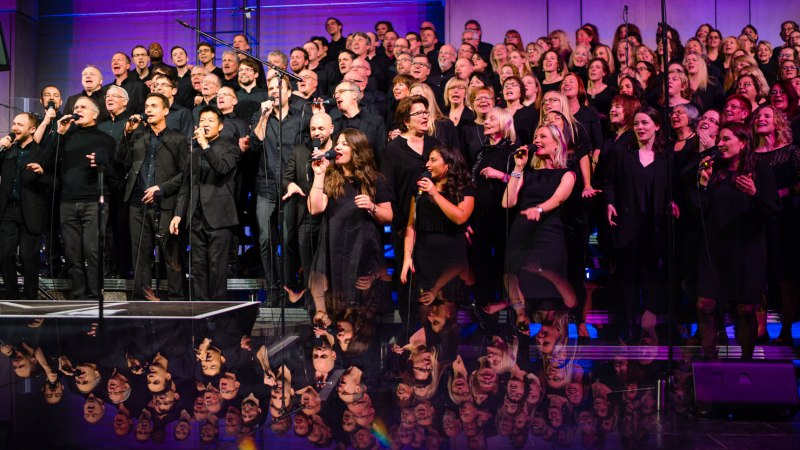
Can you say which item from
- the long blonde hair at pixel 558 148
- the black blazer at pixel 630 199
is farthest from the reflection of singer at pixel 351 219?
the black blazer at pixel 630 199

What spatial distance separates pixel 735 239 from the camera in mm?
4465

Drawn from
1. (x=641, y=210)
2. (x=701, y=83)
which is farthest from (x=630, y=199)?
(x=701, y=83)

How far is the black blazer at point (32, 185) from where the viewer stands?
19.8 ft

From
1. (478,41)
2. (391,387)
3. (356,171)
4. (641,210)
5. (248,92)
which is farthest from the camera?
(478,41)

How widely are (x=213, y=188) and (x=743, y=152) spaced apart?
10.8ft

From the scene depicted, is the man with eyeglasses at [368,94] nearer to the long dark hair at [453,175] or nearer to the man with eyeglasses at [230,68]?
the man with eyeglasses at [230,68]

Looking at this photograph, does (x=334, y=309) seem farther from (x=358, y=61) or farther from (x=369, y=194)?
(x=358, y=61)

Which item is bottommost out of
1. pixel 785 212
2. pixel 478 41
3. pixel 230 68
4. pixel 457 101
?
pixel 785 212

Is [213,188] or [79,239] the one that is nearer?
[213,188]

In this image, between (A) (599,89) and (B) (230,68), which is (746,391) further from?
(B) (230,68)

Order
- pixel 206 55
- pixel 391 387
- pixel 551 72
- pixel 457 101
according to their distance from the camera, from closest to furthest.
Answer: pixel 391 387 → pixel 457 101 → pixel 551 72 → pixel 206 55

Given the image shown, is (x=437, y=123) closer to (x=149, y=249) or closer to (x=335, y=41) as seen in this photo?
(x=149, y=249)

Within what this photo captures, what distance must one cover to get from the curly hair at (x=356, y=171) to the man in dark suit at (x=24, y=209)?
7.69ft

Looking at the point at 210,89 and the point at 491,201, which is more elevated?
the point at 210,89
